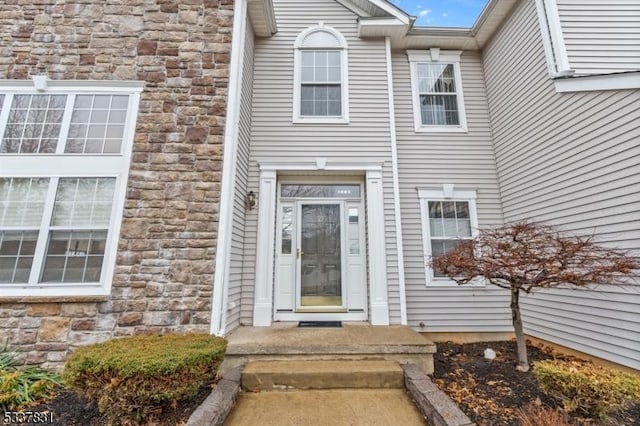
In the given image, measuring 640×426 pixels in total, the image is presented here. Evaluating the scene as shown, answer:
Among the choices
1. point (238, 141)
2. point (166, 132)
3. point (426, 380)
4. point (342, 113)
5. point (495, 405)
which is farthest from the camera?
point (342, 113)

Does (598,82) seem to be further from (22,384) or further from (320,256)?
(22,384)

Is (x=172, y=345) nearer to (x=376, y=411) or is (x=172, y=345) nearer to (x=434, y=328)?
(x=376, y=411)

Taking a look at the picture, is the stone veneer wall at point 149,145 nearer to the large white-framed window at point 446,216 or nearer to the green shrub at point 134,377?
the green shrub at point 134,377

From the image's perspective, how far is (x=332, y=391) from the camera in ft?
9.84

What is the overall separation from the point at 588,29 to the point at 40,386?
827 centimetres

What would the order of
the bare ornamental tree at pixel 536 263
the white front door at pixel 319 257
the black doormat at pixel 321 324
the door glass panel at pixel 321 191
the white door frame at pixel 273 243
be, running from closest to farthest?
1. the bare ornamental tree at pixel 536 263
2. the black doormat at pixel 321 324
3. the white door frame at pixel 273 243
4. the white front door at pixel 319 257
5. the door glass panel at pixel 321 191

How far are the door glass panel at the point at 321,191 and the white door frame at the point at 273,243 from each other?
0.23m

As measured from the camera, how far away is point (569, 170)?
398 cm


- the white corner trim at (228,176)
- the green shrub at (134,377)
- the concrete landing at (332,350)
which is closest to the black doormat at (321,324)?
the concrete landing at (332,350)

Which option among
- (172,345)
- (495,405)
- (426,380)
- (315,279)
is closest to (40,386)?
(172,345)

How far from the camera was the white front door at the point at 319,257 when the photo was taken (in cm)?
468

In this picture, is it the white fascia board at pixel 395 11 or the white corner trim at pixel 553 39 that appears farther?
the white fascia board at pixel 395 11

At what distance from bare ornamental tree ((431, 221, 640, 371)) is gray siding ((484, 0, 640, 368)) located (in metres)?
0.45

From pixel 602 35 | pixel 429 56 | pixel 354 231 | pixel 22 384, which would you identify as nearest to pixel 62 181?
pixel 22 384
